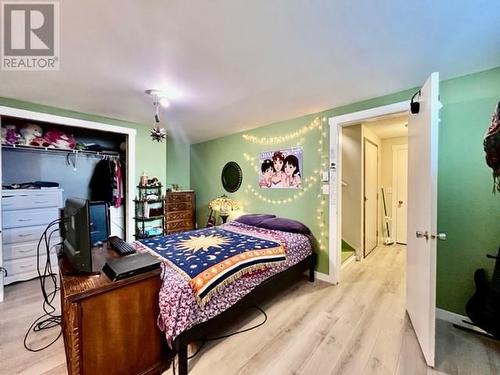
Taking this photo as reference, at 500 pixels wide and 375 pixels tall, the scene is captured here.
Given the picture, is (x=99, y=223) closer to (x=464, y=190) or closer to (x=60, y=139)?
(x=60, y=139)

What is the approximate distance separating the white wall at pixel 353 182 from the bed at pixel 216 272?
4.11ft

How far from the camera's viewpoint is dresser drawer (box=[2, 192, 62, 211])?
2748mm

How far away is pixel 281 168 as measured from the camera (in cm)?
353

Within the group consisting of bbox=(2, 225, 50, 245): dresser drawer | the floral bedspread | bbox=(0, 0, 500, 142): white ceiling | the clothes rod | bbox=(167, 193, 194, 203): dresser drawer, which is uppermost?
bbox=(0, 0, 500, 142): white ceiling

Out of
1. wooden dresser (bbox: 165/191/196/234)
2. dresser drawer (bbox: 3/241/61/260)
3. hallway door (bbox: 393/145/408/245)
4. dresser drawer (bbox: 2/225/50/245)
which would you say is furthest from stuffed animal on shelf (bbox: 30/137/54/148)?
hallway door (bbox: 393/145/408/245)

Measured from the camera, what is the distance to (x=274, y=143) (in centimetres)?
362

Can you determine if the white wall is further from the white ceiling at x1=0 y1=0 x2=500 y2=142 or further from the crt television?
the crt television

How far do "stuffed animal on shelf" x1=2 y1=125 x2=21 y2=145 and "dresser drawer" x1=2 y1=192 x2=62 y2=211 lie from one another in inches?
27.3

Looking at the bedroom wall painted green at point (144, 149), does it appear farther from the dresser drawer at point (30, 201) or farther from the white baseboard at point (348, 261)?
the white baseboard at point (348, 261)

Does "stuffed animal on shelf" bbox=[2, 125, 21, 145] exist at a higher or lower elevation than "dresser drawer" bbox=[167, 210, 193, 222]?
higher

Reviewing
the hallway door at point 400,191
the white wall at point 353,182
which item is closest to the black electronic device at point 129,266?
the white wall at point 353,182

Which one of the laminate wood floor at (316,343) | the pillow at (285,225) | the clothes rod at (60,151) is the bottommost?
the laminate wood floor at (316,343)

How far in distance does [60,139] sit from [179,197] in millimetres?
2114

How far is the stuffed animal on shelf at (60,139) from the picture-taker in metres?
3.26
